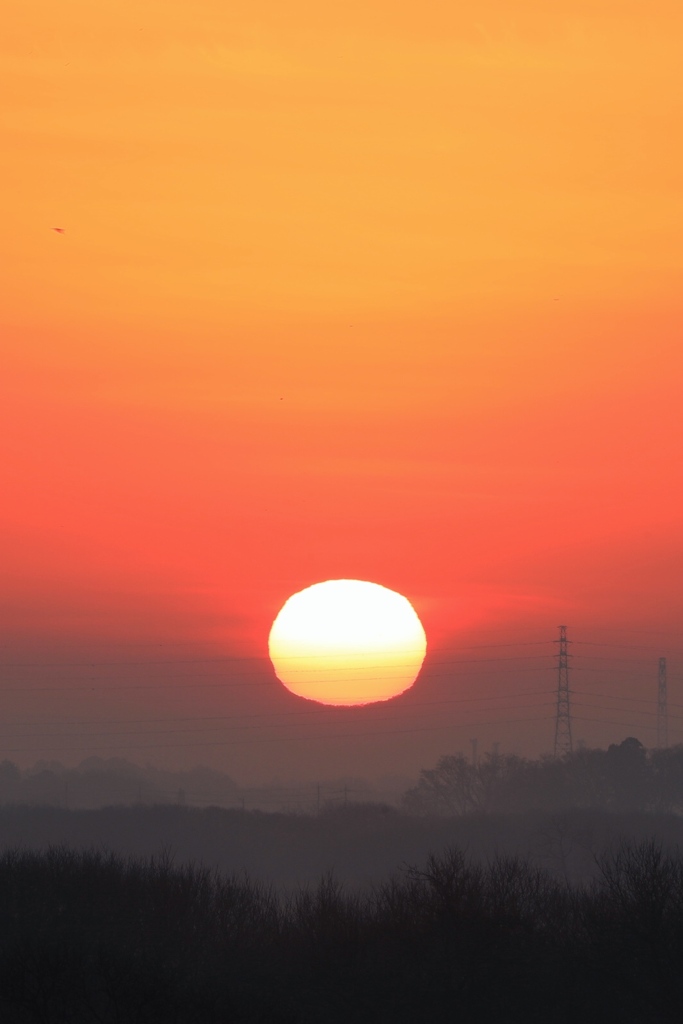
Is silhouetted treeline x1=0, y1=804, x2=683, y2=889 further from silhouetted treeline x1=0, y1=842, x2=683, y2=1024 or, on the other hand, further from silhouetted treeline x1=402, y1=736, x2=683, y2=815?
silhouetted treeline x1=0, y1=842, x2=683, y2=1024

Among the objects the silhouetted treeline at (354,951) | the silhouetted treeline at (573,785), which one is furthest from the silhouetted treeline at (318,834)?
the silhouetted treeline at (354,951)

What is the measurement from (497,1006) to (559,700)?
9506 centimetres

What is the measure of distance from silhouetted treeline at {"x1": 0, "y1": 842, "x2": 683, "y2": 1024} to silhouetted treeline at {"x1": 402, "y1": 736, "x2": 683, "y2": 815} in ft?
410

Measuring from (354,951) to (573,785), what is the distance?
135232 millimetres

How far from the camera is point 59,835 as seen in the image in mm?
153125

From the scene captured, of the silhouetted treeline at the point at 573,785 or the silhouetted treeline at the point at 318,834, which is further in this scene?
the silhouetted treeline at the point at 573,785

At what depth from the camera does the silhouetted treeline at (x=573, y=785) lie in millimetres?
176750

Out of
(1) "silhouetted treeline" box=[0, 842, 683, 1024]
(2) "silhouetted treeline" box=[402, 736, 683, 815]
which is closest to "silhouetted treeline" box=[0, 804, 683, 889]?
(2) "silhouetted treeline" box=[402, 736, 683, 815]

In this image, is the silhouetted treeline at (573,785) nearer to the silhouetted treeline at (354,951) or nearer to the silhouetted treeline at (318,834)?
the silhouetted treeline at (318,834)

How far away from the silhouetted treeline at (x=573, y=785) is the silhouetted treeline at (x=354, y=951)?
410 feet

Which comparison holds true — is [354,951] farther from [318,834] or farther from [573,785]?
[573,785]

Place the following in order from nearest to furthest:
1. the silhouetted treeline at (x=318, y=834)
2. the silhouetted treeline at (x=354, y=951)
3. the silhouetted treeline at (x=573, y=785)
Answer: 1. the silhouetted treeline at (x=354, y=951)
2. the silhouetted treeline at (x=318, y=834)
3. the silhouetted treeline at (x=573, y=785)

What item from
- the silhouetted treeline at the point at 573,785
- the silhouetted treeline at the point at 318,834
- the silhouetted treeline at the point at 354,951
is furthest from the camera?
the silhouetted treeline at the point at 573,785

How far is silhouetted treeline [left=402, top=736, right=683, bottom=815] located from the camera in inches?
6959
